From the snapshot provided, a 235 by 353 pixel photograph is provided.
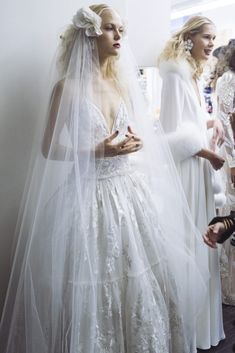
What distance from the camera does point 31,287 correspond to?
4.04ft

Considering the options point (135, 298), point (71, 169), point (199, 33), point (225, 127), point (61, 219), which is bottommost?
point (135, 298)

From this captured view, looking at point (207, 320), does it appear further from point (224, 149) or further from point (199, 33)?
point (199, 33)

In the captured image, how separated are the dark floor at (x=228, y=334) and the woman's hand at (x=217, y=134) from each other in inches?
33.6

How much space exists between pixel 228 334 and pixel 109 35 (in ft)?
4.98

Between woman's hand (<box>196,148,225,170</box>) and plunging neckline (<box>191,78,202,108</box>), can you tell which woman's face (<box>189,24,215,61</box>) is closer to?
plunging neckline (<box>191,78,202,108</box>)

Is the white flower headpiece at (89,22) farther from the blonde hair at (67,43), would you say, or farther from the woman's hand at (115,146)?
the woman's hand at (115,146)

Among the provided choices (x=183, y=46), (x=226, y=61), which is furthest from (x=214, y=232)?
(x=226, y=61)

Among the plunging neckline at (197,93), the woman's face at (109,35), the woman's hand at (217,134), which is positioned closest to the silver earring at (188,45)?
the plunging neckline at (197,93)

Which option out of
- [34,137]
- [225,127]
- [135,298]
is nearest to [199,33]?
[225,127]

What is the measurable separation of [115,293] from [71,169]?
0.44 meters

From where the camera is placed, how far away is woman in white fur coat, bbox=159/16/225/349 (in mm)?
1683

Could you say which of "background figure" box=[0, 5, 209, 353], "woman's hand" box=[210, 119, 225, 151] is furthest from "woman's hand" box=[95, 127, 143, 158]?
"woman's hand" box=[210, 119, 225, 151]

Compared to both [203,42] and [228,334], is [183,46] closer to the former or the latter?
[203,42]

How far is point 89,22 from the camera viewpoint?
4.34ft
